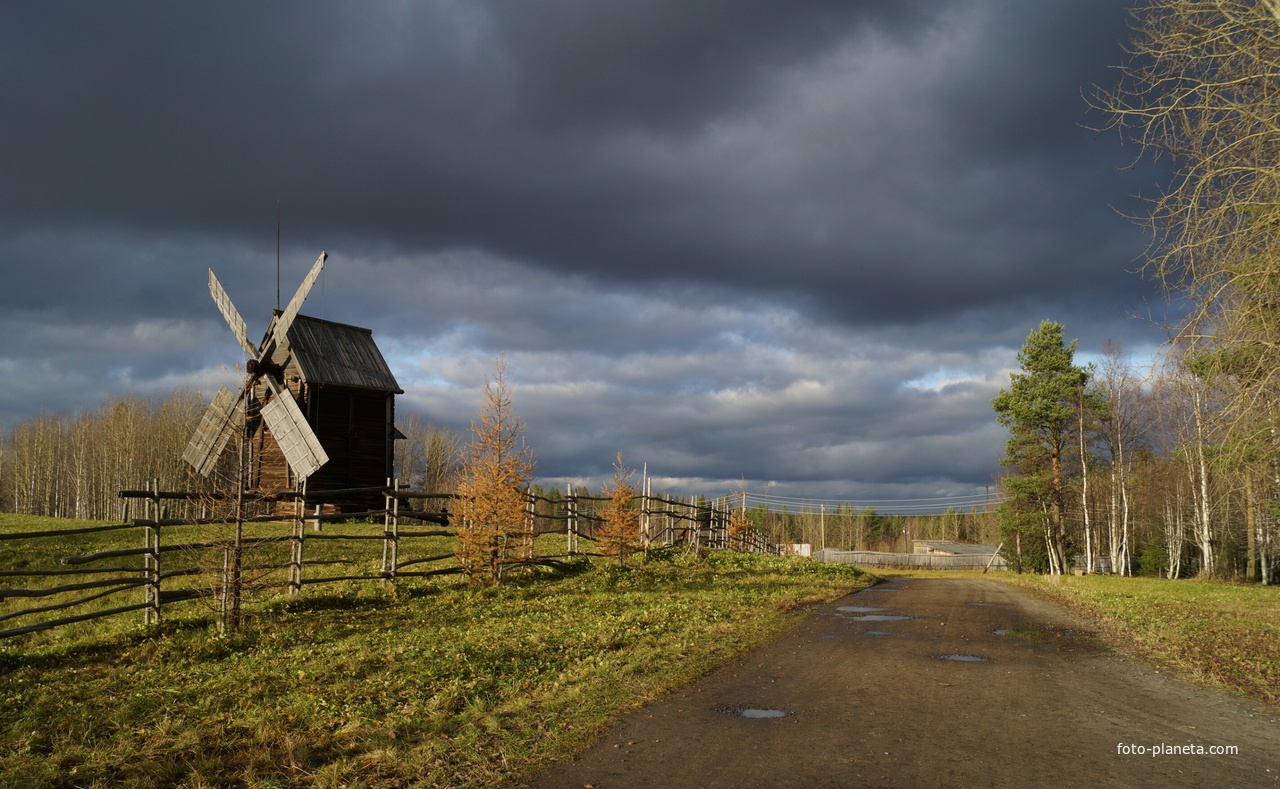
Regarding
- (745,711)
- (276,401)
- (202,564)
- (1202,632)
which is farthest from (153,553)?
(1202,632)

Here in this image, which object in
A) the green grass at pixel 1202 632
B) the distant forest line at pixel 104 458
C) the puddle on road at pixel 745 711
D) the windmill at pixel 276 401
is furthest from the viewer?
the distant forest line at pixel 104 458

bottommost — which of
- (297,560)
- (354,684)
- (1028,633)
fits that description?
(1028,633)

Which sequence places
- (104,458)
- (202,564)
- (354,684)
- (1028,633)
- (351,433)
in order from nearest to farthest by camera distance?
(354,684), (202,564), (1028,633), (351,433), (104,458)

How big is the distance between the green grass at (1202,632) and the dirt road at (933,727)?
758 mm

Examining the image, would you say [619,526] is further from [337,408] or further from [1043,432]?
[1043,432]

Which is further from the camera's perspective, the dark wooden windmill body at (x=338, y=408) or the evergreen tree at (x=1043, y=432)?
the evergreen tree at (x=1043, y=432)

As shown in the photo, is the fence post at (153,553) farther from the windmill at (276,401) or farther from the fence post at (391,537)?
the fence post at (391,537)

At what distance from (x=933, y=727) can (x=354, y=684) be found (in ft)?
21.2

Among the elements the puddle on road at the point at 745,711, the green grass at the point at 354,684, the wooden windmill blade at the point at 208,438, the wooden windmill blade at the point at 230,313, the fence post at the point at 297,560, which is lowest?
the green grass at the point at 354,684

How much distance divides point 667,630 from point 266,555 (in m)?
14.5

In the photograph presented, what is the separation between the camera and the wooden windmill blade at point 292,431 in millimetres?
18719

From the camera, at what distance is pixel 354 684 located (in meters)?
9.28

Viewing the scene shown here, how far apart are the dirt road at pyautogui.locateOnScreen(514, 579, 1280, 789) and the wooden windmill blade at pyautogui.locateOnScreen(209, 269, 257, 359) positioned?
1639 centimetres

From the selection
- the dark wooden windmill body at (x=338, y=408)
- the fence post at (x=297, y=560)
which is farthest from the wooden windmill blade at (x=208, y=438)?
the fence post at (x=297, y=560)
